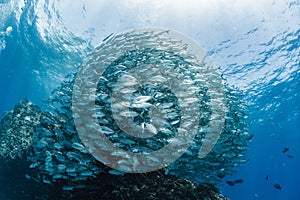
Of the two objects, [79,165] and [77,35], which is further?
[77,35]

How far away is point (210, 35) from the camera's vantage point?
1733cm

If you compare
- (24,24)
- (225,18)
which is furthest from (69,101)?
(24,24)

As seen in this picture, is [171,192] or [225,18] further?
[225,18]

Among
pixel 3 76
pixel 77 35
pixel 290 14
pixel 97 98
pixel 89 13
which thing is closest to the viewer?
pixel 97 98

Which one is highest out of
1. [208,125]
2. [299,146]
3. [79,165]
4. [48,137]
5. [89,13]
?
[299,146]

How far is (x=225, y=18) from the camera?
16266 mm

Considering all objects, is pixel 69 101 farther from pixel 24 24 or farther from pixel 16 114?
pixel 24 24

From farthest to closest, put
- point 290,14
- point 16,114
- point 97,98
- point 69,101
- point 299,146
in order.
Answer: point 299,146 → point 290,14 → point 16,114 → point 69,101 → point 97,98

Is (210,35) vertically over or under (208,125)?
over

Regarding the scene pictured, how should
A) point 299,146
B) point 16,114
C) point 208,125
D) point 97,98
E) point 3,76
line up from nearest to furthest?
point 97,98
point 208,125
point 16,114
point 3,76
point 299,146

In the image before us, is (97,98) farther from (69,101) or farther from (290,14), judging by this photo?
(290,14)

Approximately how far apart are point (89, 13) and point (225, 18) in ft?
28.5

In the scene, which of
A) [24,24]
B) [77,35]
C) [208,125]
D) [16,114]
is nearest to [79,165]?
[208,125]

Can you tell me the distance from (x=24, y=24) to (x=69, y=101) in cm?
1617
